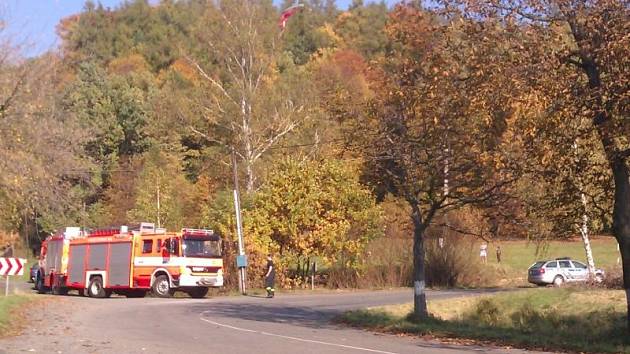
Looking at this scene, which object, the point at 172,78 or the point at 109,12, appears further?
the point at 109,12

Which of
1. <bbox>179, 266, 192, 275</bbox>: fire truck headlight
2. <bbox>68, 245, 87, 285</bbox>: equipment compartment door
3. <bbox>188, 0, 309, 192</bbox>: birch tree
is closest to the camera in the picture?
<bbox>179, 266, 192, 275</bbox>: fire truck headlight

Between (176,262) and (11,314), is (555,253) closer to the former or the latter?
(176,262)

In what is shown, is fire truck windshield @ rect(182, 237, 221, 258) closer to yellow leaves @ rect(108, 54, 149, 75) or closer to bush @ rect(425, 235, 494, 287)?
bush @ rect(425, 235, 494, 287)

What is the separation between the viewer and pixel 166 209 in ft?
184

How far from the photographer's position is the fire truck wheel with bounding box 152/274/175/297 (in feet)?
108

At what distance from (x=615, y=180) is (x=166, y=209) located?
44367 mm

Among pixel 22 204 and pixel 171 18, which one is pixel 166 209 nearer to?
pixel 171 18

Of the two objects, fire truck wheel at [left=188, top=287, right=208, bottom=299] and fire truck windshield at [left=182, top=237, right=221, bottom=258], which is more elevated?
fire truck windshield at [left=182, top=237, right=221, bottom=258]

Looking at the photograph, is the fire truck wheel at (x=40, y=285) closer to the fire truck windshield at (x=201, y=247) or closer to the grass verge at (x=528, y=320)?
the fire truck windshield at (x=201, y=247)

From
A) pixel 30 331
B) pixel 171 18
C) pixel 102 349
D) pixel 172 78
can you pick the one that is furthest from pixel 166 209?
pixel 102 349

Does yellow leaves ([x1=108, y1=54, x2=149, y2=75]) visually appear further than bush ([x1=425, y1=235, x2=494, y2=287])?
Yes

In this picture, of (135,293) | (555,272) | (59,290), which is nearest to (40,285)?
(59,290)

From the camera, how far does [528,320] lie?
2452 cm

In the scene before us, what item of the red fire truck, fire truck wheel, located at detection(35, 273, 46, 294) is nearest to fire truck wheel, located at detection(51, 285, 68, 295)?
the red fire truck
